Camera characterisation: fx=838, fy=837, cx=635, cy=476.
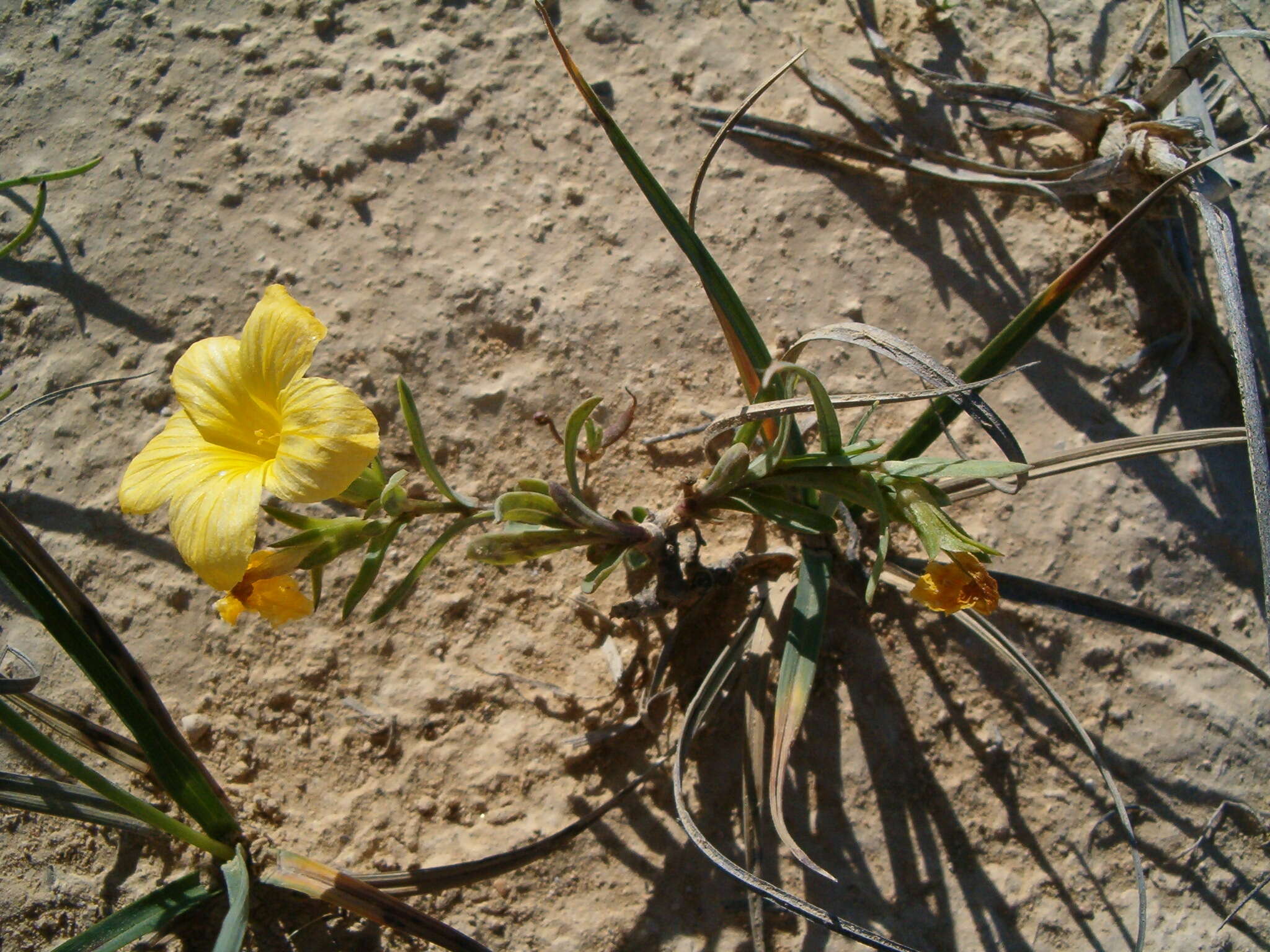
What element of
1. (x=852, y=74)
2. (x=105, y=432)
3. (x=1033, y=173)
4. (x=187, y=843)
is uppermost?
(x=852, y=74)

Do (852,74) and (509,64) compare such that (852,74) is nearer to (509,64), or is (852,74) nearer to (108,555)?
(509,64)

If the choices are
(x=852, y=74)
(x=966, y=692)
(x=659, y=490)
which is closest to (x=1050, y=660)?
(x=966, y=692)

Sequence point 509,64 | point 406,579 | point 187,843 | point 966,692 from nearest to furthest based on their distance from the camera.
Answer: point 406,579
point 187,843
point 966,692
point 509,64

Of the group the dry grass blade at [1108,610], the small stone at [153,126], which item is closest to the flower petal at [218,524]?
the dry grass blade at [1108,610]

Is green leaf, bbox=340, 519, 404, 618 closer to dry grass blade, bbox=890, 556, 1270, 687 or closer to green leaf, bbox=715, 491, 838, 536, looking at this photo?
green leaf, bbox=715, 491, 838, 536

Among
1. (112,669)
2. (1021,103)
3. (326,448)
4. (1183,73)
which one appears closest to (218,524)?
(326,448)

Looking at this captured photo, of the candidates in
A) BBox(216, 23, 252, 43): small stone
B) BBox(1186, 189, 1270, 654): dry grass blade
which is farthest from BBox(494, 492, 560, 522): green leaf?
BBox(216, 23, 252, 43): small stone

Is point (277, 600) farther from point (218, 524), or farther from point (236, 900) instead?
point (236, 900)
